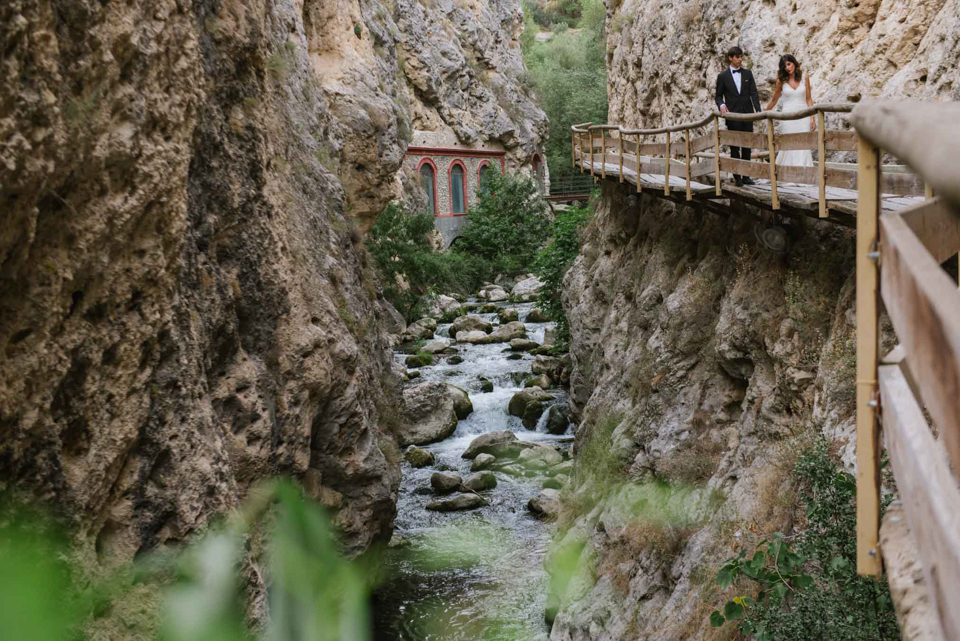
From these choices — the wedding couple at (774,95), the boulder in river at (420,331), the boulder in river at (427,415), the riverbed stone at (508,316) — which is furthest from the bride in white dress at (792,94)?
the riverbed stone at (508,316)

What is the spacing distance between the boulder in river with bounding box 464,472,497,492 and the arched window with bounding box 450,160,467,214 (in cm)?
2721

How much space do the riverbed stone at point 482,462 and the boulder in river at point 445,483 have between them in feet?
3.69

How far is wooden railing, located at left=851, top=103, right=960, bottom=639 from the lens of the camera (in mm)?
1309

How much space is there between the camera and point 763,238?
9812mm

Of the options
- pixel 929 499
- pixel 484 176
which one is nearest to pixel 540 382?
pixel 929 499

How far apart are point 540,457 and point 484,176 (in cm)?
2869

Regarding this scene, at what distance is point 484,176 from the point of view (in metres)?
45.6

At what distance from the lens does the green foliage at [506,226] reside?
4053 cm

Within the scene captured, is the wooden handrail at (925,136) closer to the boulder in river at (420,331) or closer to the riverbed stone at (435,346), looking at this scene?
the riverbed stone at (435,346)

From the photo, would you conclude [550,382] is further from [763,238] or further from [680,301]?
[763,238]

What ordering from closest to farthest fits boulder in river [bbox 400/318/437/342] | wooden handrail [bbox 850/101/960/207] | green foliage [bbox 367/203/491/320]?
wooden handrail [bbox 850/101/960/207] < boulder in river [bbox 400/318/437/342] < green foliage [bbox 367/203/491/320]

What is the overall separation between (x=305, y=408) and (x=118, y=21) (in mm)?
5277

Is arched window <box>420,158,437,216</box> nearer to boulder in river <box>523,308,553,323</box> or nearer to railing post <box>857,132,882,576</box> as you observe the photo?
boulder in river <box>523,308,553,323</box>

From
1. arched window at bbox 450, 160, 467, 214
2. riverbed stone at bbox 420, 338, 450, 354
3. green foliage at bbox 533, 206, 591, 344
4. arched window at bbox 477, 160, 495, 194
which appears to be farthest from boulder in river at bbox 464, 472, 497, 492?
arched window at bbox 477, 160, 495, 194
